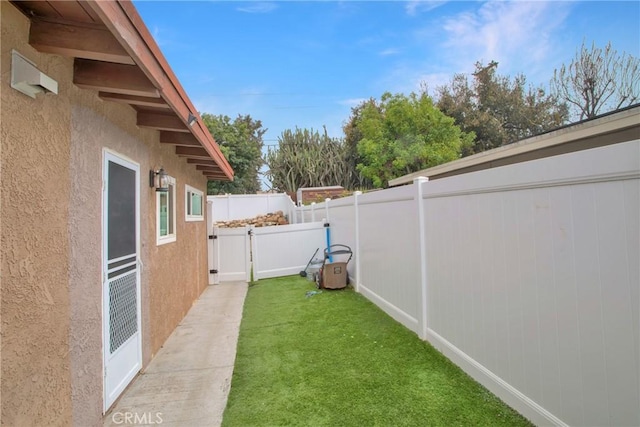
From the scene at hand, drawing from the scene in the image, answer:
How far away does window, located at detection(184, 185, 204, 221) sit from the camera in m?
6.63

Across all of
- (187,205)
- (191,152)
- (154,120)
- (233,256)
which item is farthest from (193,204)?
(154,120)

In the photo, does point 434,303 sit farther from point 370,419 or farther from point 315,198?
point 315,198

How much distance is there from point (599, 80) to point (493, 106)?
9.83 metres

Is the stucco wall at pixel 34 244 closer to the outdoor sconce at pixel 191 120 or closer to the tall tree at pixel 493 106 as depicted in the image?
the outdoor sconce at pixel 191 120

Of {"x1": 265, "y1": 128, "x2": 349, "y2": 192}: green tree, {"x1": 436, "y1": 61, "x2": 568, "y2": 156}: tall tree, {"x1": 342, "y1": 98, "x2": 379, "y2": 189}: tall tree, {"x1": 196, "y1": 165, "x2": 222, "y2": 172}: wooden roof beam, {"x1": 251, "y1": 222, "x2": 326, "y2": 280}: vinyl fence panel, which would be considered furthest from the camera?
{"x1": 436, "y1": 61, "x2": 568, "y2": 156}: tall tree

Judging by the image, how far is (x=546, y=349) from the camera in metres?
2.31

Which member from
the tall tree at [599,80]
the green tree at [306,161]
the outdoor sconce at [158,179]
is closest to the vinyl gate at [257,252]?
the outdoor sconce at [158,179]

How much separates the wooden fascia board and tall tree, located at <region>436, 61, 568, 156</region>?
75.2 feet

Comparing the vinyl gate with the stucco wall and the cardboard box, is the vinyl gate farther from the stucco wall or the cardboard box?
the stucco wall

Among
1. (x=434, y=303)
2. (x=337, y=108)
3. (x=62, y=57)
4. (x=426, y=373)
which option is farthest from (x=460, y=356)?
(x=337, y=108)

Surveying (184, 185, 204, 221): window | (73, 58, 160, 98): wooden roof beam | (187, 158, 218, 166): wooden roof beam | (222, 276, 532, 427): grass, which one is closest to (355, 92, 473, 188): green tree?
(184, 185, 204, 221): window

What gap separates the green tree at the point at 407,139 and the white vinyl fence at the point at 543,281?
16408 millimetres

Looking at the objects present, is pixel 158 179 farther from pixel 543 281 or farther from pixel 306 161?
A: pixel 306 161

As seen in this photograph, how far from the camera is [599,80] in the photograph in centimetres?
1497
